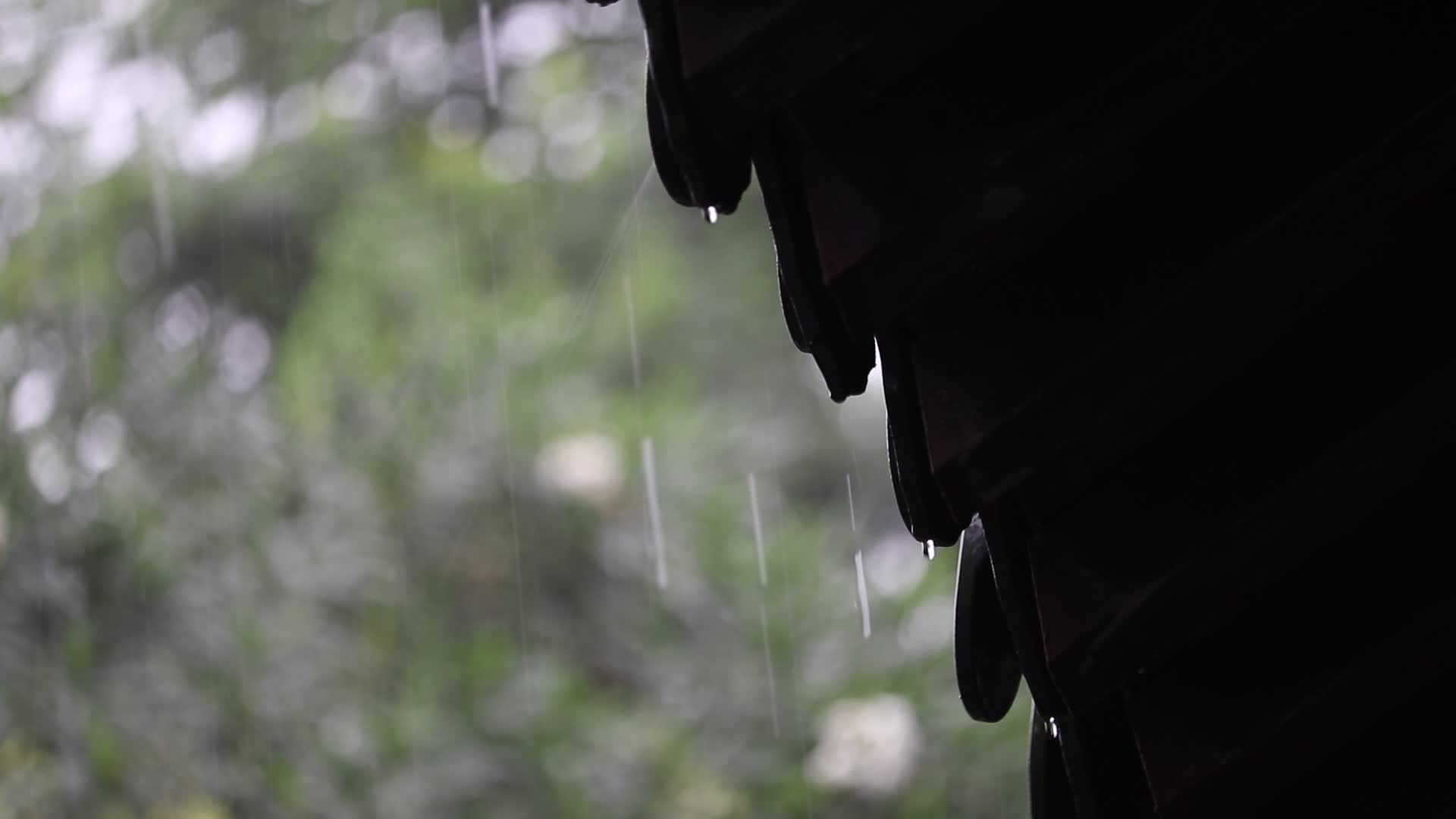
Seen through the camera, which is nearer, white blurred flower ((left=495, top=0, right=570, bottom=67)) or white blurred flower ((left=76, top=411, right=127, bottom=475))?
white blurred flower ((left=76, top=411, right=127, bottom=475))

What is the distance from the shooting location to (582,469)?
146 inches

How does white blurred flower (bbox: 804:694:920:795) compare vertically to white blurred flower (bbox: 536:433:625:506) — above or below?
below

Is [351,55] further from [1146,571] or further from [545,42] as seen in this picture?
[1146,571]

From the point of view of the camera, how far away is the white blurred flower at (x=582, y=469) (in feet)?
12.2

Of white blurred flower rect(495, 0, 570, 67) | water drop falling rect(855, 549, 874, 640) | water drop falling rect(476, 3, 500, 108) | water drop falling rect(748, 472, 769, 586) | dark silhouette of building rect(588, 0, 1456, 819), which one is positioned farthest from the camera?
white blurred flower rect(495, 0, 570, 67)

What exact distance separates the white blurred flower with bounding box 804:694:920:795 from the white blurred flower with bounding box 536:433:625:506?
892mm

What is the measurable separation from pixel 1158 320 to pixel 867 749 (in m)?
2.88

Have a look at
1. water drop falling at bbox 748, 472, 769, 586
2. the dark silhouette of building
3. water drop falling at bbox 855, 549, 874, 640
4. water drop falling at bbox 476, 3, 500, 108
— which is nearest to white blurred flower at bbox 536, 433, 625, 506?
water drop falling at bbox 748, 472, 769, 586

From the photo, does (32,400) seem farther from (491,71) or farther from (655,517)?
(491,71)

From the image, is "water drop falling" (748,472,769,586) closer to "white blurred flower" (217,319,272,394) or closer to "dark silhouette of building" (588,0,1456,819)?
"white blurred flower" (217,319,272,394)

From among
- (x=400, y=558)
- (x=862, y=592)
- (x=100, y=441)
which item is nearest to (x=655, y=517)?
(x=400, y=558)

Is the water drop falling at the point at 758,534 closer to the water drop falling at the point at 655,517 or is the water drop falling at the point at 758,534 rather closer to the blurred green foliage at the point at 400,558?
the blurred green foliage at the point at 400,558

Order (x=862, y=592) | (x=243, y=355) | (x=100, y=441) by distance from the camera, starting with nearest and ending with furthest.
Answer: (x=862, y=592) < (x=100, y=441) < (x=243, y=355)

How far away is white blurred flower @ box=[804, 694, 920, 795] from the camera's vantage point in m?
3.24
